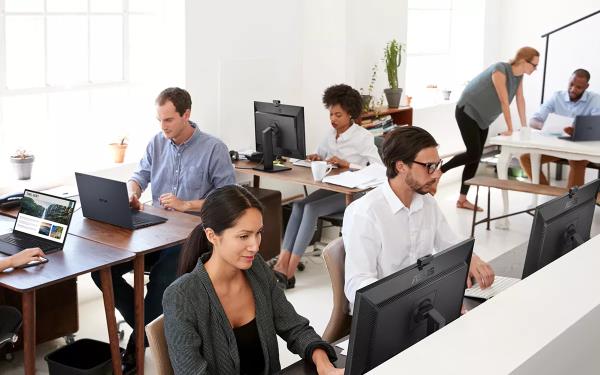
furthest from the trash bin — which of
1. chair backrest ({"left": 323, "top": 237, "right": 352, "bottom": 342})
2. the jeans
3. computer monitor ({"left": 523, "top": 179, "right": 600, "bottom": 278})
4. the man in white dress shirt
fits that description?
computer monitor ({"left": 523, "top": 179, "right": 600, "bottom": 278})

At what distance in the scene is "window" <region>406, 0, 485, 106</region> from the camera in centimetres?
851

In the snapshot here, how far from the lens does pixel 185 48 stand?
18.9 feet

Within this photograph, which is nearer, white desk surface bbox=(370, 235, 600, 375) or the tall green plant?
white desk surface bbox=(370, 235, 600, 375)

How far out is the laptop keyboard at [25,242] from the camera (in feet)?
12.4

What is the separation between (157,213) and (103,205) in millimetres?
332

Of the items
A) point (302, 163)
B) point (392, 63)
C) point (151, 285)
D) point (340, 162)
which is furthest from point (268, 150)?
point (392, 63)

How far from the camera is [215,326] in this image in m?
2.60

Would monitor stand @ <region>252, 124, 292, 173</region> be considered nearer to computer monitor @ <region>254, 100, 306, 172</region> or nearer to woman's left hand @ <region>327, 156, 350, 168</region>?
computer monitor @ <region>254, 100, 306, 172</region>

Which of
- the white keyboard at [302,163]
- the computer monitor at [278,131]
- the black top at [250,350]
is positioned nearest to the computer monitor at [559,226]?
the black top at [250,350]

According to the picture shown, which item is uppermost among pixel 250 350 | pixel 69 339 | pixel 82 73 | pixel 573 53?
pixel 573 53

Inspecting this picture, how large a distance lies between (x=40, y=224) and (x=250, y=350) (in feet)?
5.06

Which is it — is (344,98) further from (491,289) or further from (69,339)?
(491,289)

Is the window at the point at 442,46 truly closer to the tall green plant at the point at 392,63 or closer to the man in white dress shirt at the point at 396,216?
the tall green plant at the point at 392,63

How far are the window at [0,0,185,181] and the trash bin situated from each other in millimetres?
1570
